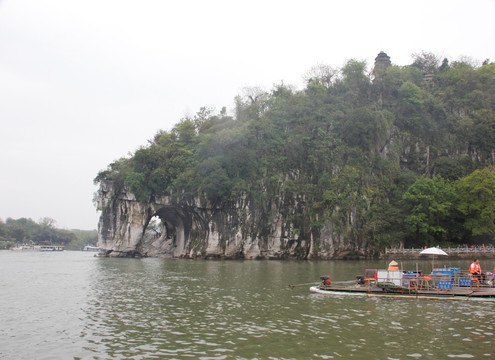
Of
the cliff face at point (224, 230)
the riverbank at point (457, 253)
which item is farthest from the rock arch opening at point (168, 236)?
the riverbank at point (457, 253)

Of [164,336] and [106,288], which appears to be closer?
[164,336]

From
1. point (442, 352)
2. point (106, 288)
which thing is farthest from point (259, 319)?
point (106, 288)

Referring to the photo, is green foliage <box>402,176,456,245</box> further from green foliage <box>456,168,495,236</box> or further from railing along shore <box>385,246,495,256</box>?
railing along shore <box>385,246,495,256</box>

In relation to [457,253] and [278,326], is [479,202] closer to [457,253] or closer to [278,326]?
[457,253]

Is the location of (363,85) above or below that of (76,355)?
above

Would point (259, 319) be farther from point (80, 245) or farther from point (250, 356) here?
point (80, 245)

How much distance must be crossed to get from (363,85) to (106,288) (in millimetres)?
46979

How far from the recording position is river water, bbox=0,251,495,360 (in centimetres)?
927

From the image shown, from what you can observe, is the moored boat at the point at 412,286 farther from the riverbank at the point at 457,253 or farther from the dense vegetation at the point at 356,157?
the dense vegetation at the point at 356,157

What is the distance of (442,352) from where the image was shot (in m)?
9.05

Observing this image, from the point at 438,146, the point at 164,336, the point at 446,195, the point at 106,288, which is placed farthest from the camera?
the point at 438,146

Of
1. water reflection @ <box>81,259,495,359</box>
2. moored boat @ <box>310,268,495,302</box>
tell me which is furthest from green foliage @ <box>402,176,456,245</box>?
water reflection @ <box>81,259,495,359</box>

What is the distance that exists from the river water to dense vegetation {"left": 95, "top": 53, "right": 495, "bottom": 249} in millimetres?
29709

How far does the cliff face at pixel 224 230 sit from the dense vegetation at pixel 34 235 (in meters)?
65.3
